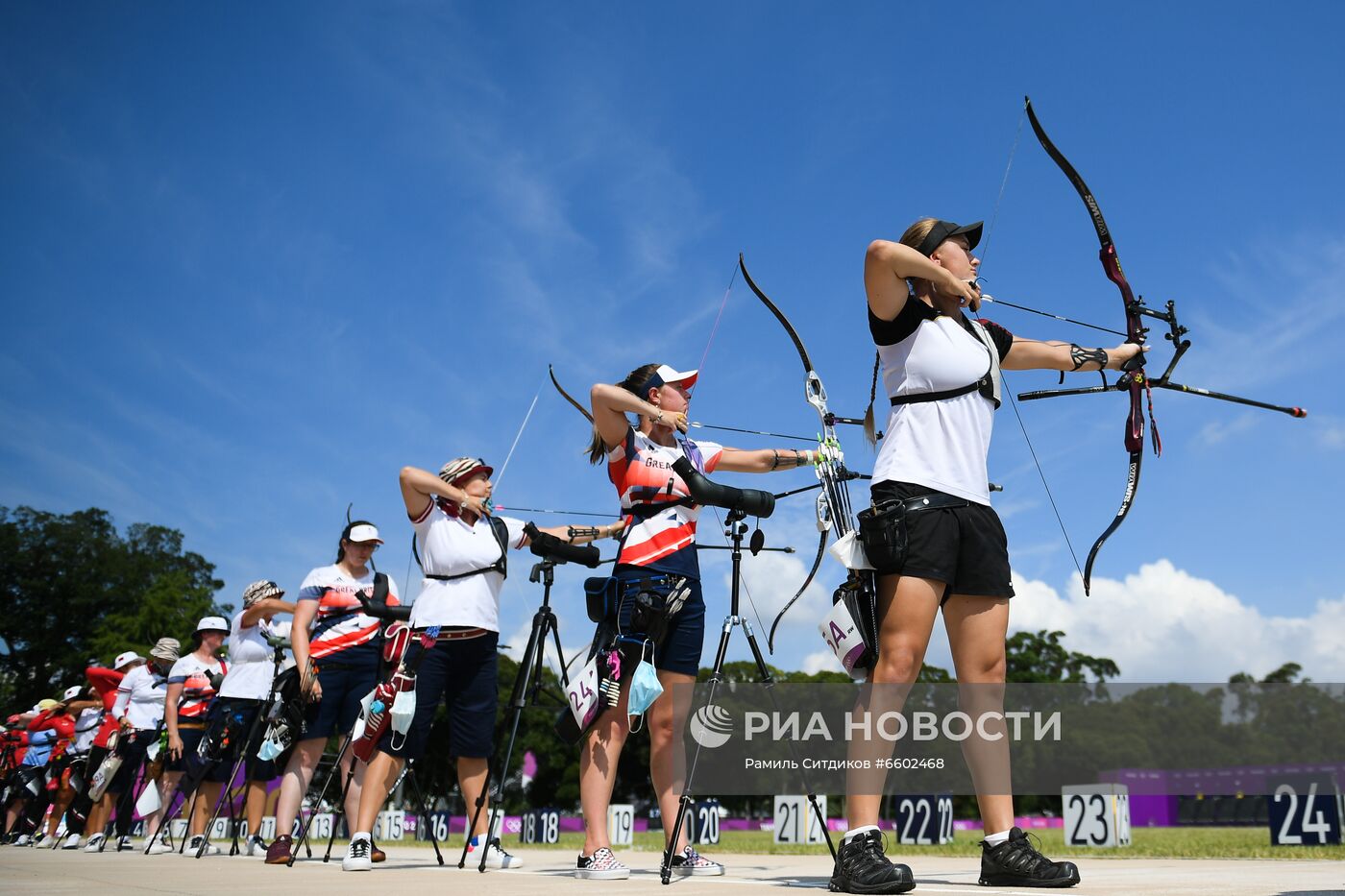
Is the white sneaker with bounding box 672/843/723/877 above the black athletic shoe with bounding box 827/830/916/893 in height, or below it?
below

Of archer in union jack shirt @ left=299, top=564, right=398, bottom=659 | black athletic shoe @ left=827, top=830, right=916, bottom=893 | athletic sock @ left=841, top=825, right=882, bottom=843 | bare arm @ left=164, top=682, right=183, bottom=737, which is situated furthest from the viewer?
bare arm @ left=164, top=682, right=183, bottom=737

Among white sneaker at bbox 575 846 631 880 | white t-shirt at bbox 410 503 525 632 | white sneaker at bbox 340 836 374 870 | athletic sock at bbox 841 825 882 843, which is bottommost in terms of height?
white sneaker at bbox 340 836 374 870

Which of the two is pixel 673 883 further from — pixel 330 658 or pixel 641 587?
pixel 330 658

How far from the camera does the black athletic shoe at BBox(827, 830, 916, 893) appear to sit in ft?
11.7

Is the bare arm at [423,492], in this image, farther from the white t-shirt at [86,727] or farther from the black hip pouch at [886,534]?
the white t-shirt at [86,727]

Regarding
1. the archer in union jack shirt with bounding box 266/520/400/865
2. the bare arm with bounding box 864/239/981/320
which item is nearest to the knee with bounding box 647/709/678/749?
the bare arm with bounding box 864/239/981/320

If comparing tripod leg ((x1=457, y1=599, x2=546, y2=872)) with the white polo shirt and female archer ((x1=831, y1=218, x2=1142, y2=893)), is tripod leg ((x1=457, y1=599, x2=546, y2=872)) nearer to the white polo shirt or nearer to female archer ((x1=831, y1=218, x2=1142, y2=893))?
female archer ((x1=831, y1=218, x2=1142, y2=893))

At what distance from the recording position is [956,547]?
3914 mm

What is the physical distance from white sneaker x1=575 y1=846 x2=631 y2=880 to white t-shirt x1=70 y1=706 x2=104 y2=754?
1140 cm

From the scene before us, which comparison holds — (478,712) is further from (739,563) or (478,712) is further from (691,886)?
(691,886)

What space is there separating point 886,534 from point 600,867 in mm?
2226

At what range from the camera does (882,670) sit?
3857 mm

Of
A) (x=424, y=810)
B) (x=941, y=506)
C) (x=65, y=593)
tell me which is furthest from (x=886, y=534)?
(x=65, y=593)

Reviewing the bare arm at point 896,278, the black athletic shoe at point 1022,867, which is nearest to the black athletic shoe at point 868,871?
the black athletic shoe at point 1022,867
